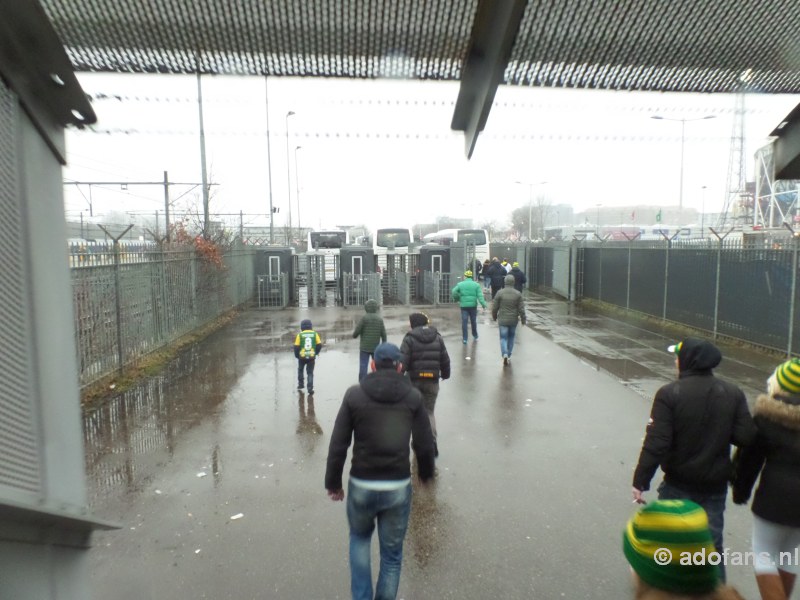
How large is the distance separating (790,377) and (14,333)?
3.51m

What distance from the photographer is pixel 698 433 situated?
309cm

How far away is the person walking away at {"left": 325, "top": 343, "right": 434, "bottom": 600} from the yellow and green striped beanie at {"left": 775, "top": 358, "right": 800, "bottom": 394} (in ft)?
6.19

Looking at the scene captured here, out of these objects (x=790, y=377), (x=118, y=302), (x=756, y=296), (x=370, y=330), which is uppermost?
(x=790, y=377)

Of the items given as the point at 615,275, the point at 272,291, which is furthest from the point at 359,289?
the point at 615,275

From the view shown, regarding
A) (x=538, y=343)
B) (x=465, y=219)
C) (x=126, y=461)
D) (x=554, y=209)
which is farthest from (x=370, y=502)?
(x=465, y=219)

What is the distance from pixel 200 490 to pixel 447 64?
417 cm

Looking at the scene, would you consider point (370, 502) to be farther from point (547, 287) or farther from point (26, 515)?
point (547, 287)

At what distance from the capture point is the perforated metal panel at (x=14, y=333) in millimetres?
2135

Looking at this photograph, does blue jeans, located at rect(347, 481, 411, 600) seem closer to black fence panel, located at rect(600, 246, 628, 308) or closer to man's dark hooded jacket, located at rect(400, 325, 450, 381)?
man's dark hooded jacket, located at rect(400, 325, 450, 381)

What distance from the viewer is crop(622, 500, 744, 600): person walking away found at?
1.60 meters

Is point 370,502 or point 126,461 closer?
point 370,502

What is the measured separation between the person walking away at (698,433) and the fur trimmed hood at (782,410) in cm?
12

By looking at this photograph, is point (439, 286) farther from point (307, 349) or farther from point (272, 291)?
point (307, 349)

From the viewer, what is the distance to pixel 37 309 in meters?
2.42
